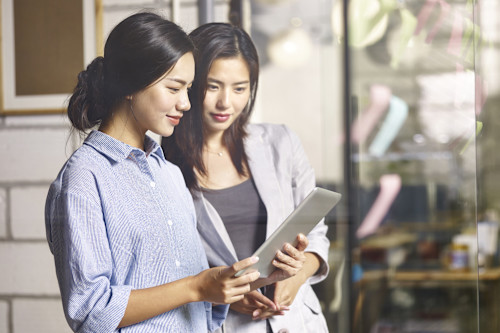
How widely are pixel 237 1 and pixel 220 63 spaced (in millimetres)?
184

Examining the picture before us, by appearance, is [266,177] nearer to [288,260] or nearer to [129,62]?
[288,260]

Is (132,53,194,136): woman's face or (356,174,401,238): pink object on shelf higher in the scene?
(132,53,194,136): woman's face

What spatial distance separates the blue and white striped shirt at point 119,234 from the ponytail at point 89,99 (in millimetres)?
59

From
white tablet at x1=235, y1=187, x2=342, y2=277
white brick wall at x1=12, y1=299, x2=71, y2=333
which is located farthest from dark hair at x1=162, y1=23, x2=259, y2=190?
white brick wall at x1=12, y1=299, x2=71, y2=333

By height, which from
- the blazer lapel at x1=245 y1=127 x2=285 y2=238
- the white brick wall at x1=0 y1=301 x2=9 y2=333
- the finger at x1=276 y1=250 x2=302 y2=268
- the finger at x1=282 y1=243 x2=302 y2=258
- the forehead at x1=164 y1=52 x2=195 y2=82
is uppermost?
the forehead at x1=164 y1=52 x2=195 y2=82

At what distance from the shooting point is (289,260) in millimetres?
1218

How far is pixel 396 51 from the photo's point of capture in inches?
55.7

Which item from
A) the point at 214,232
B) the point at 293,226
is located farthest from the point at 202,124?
the point at 293,226

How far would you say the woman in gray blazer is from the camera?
1.34m

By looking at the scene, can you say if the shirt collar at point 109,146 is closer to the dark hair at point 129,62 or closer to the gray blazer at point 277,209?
the dark hair at point 129,62

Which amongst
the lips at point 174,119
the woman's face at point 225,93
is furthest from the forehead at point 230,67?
the lips at point 174,119

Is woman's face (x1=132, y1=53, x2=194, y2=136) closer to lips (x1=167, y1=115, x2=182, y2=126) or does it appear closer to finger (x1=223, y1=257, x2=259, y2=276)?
lips (x1=167, y1=115, x2=182, y2=126)

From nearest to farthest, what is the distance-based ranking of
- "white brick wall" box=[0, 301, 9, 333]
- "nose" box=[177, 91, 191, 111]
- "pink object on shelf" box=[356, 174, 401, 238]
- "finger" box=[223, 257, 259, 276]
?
"finger" box=[223, 257, 259, 276]
"nose" box=[177, 91, 191, 111]
"pink object on shelf" box=[356, 174, 401, 238]
"white brick wall" box=[0, 301, 9, 333]

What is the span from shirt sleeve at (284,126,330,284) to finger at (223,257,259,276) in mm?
300
